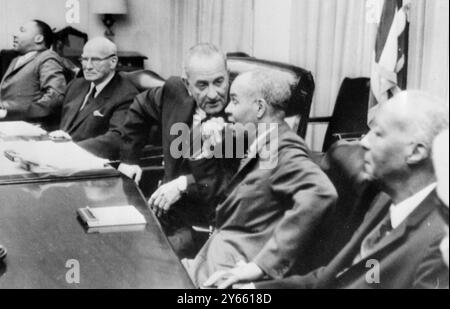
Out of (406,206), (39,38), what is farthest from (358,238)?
(39,38)

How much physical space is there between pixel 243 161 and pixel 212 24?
1846 millimetres

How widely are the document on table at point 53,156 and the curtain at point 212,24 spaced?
3.83 feet

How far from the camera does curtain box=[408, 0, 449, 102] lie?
2289 millimetres

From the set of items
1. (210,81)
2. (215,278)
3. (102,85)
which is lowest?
(215,278)

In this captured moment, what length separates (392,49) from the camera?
2.16 metres

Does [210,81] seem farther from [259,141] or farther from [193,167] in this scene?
[259,141]

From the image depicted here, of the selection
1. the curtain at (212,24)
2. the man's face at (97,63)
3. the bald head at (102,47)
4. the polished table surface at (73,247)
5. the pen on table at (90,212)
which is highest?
the curtain at (212,24)

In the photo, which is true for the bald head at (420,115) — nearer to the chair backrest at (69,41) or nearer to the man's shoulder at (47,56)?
the man's shoulder at (47,56)

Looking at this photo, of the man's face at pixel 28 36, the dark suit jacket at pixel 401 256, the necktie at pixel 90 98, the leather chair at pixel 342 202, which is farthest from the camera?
the man's face at pixel 28 36

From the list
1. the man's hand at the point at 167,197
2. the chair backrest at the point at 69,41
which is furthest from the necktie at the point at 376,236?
the chair backrest at the point at 69,41

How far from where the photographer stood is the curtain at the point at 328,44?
3.03 m

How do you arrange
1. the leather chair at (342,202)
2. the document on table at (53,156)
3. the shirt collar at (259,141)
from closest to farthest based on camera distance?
the leather chair at (342,202) < the shirt collar at (259,141) < the document on table at (53,156)

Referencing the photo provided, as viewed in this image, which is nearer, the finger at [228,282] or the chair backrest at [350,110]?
the finger at [228,282]

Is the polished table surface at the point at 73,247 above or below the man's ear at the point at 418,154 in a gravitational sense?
below
